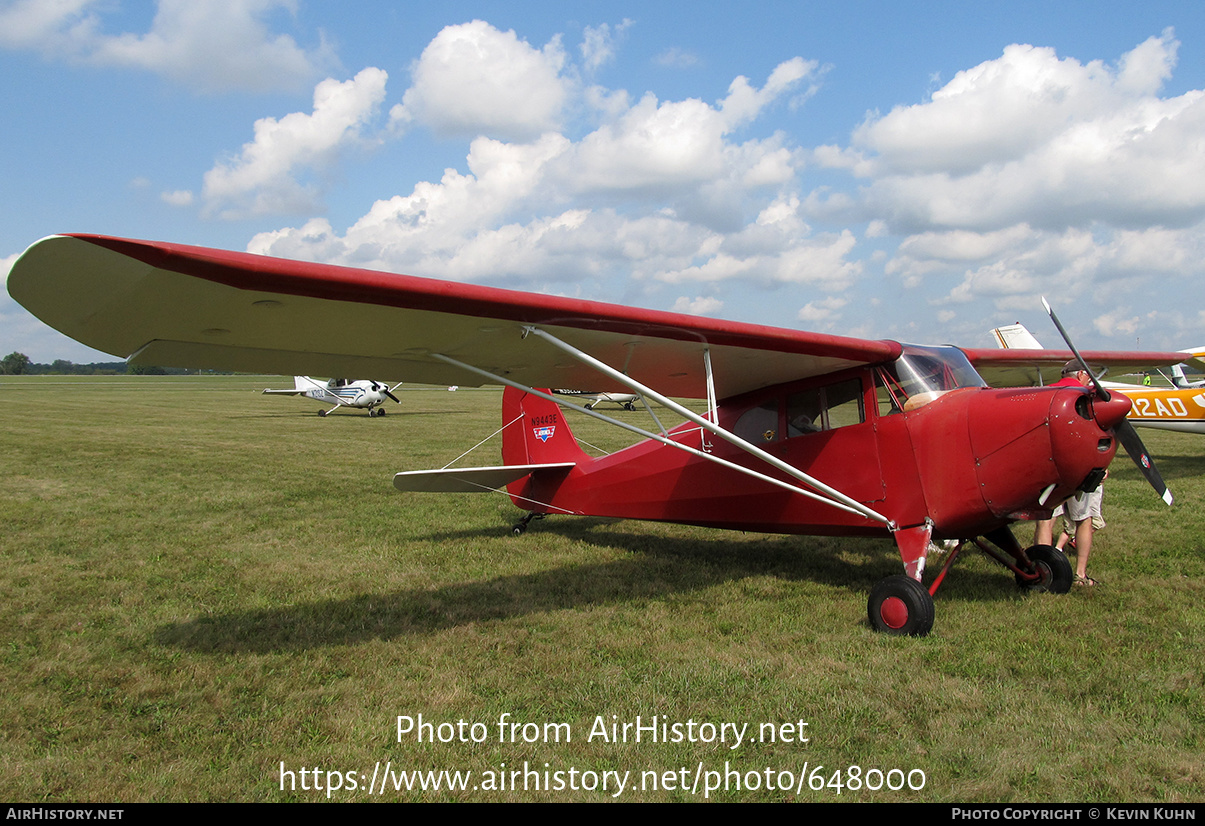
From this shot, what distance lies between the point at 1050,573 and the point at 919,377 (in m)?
1.92

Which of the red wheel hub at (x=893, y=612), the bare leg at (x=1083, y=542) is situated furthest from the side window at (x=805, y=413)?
the bare leg at (x=1083, y=542)

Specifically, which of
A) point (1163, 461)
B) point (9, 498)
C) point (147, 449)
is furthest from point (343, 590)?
point (1163, 461)

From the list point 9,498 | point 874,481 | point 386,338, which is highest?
point 386,338

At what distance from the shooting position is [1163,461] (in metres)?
13.6

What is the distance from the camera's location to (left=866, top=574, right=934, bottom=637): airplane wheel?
441 centimetres

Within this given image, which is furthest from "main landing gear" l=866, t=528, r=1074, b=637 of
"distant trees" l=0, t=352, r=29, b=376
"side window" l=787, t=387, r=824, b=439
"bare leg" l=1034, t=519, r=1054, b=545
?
"distant trees" l=0, t=352, r=29, b=376

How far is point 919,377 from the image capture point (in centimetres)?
512

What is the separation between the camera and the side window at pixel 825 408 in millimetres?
5387

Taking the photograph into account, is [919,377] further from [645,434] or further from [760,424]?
[645,434]

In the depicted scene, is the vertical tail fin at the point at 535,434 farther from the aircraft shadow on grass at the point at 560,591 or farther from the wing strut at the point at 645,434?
the wing strut at the point at 645,434

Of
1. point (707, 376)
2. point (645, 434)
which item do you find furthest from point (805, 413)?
point (645, 434)

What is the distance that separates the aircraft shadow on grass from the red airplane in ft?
1.75

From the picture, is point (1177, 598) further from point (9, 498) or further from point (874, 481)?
point (9, 498)
